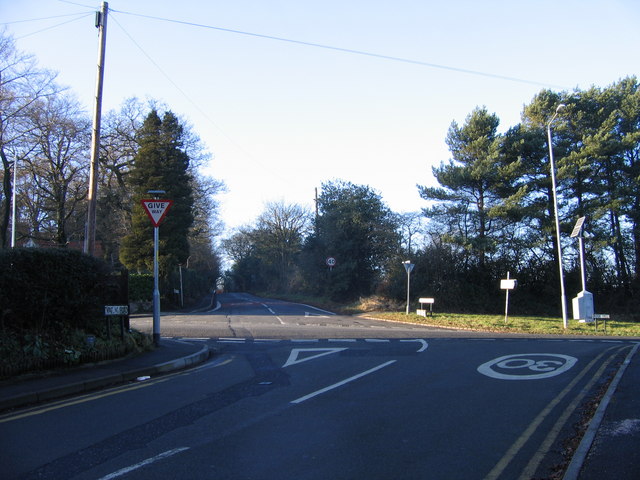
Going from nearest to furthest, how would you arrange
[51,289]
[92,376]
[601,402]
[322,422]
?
1. [322,422]
2. [601,402]
3. [92,376]
4. [51,289]

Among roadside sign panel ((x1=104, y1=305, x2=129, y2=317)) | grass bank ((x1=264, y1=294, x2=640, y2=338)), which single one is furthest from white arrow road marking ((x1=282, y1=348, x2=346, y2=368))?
grass bank ((x1=264, y1=294, x2=640, y2=338))

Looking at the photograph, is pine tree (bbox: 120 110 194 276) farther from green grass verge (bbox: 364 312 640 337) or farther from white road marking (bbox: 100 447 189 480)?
white road marking (bbox: 100 447 189 480)

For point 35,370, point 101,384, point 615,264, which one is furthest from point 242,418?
point 615,264

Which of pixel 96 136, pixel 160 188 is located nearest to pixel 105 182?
pixel 160 188

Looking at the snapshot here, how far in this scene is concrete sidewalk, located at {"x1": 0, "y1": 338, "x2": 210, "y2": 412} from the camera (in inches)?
296

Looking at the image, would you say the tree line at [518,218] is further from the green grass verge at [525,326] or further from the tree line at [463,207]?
the green grass verge at [525,326]

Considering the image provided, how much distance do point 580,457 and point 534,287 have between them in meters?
36.8

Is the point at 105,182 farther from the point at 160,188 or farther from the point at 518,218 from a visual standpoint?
the point at 518,218

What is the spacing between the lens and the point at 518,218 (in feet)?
114

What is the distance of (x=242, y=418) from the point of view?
253 inches

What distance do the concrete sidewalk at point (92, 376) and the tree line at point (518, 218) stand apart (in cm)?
2437

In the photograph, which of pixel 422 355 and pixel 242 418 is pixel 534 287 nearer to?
pixel 422 355

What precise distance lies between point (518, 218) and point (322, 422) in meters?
31.9

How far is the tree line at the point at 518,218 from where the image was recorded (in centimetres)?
3481
